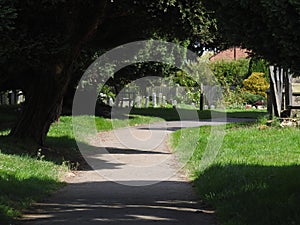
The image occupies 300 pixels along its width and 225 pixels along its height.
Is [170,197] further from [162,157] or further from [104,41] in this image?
[104,41]

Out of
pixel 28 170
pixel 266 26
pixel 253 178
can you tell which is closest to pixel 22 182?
pixel 28 170

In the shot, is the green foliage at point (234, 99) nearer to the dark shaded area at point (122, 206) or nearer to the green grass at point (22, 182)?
the green grass at point (22, 182)

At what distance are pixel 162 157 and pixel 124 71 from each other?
16.3m

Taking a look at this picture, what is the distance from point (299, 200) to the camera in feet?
28.1

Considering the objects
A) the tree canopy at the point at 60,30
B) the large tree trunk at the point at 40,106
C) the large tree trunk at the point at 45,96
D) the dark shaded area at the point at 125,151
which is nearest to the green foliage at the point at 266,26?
the tree canopy at the point at 60,30

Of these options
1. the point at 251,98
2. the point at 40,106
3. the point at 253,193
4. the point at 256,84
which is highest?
the point at 256,84

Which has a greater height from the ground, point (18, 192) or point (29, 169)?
point (29, 169)

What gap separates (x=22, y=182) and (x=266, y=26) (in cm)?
574

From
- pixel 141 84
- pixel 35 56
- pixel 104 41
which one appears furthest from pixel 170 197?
pixel 141 84

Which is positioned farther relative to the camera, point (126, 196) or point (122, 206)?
point (126, 196)

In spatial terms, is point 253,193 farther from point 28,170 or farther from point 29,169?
point 29,169

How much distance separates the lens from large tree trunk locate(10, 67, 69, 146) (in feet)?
53.2

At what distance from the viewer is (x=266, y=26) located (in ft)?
24.0

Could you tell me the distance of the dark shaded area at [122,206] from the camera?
8.35 m
